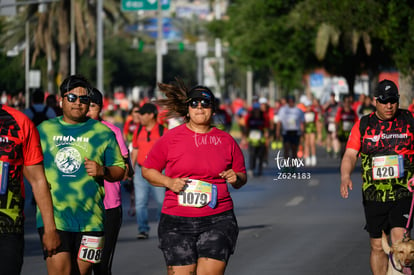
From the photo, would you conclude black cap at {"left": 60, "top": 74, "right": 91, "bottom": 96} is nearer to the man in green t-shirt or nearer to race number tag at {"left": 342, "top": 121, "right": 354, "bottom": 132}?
the man in green t-shirt

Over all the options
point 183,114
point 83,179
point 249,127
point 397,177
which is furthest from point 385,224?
point 249,127

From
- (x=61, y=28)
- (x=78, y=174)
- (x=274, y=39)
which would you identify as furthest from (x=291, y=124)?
(x=61, y=28)

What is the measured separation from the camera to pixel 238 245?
13.9 m

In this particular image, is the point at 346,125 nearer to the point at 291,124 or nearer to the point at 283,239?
the point at 291,124

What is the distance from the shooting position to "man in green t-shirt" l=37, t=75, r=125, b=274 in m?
7.86

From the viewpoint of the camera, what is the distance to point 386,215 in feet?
30.9

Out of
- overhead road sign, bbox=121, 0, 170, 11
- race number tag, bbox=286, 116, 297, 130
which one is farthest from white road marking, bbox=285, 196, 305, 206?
overhead road sign, bbox=121, 0, 170, 11

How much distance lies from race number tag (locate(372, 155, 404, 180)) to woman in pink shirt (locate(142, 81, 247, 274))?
1.80 metres

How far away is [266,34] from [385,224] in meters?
36.2

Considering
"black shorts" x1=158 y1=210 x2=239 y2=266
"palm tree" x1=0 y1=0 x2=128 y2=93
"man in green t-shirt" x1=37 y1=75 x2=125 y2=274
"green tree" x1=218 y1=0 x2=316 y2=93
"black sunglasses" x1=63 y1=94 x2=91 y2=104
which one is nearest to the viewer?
"black shorts" x1=158 y1=210 x2=239 y2=266

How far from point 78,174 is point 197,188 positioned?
847mm

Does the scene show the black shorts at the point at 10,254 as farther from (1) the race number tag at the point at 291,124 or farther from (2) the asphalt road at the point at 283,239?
(1) the race number tag at the point at 291,124

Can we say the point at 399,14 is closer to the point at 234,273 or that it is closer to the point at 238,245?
the point at 238,245

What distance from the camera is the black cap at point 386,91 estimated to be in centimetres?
930
